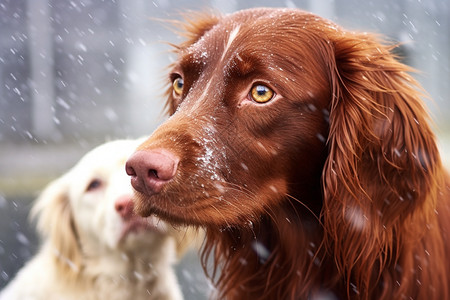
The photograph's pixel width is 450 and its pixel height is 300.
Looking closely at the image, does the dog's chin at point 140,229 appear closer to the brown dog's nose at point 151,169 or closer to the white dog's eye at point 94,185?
the white dog's eye at point 94,185

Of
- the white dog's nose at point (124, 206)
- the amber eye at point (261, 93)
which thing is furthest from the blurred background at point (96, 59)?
the amber eye at point (261, 93)

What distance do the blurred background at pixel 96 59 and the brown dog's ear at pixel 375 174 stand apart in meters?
8.23

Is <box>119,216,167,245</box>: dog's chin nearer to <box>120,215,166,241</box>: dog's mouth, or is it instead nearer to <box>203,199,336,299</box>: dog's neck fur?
<box>120,215,166,241</box>: dog's mouth

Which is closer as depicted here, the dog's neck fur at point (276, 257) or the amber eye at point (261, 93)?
the amber eye at point (261, 93)

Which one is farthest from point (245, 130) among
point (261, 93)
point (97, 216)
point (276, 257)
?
point (97, 216)

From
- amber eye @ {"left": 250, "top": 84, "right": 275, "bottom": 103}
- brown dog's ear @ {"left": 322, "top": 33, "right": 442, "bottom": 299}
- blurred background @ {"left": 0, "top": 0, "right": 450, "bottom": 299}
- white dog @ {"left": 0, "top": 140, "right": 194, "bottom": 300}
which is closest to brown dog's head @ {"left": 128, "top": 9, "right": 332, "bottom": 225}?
amber eye @ {"left": 250, "top": 84, "right": 275, "bottom": 103}

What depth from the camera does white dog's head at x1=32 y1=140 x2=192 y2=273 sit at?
3.29 m

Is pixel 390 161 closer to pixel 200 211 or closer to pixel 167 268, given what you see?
pixel 200 211

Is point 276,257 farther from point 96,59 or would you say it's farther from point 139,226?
point 96,59

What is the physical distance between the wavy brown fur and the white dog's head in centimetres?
95

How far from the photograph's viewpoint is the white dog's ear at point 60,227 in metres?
3.69

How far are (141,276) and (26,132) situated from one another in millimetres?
8761

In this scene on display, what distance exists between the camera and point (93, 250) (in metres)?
3.70

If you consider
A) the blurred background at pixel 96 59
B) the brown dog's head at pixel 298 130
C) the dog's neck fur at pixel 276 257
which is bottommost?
the blurred background at pixel 96 59
